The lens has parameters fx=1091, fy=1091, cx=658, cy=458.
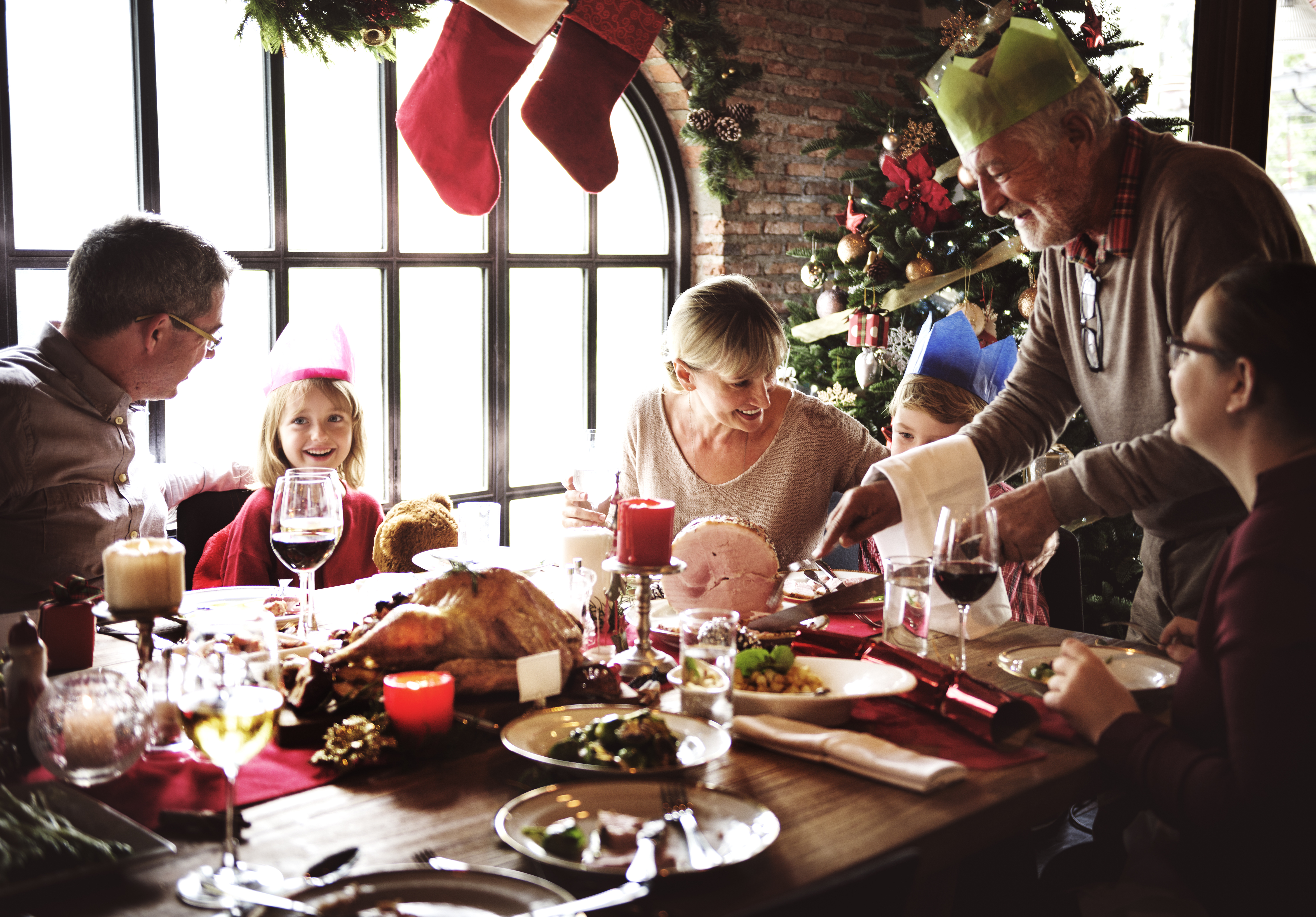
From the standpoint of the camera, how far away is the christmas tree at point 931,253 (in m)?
3.65

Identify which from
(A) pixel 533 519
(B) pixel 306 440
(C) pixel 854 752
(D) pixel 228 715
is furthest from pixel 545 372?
(D) pixel 228 715

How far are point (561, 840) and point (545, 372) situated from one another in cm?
350

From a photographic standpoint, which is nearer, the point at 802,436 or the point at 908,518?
the point at 908,518

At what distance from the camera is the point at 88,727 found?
3.79ft

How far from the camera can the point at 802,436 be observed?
2643 mm

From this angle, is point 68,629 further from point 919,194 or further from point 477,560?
point 919,194

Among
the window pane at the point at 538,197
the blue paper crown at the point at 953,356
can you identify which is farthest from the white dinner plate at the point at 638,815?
the window pane at the point at 538,197

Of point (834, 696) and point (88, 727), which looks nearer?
point (88, 727)

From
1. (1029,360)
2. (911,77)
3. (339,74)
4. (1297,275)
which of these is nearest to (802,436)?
(1029,360)

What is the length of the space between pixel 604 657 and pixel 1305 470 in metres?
0.94

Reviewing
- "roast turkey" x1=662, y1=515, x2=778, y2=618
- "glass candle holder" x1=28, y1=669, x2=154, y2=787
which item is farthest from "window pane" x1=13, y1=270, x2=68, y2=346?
"glass candle holder" x1=28, y1=669, x2=154, y2=787

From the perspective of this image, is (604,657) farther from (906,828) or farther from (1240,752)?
(1240,752)

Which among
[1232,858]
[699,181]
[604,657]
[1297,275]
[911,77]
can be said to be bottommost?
A: [1232,858]

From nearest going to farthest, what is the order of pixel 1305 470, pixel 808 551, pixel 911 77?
pixel 1305 470 < pixel 808 551 < pixel 911 77
